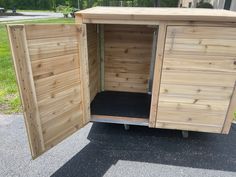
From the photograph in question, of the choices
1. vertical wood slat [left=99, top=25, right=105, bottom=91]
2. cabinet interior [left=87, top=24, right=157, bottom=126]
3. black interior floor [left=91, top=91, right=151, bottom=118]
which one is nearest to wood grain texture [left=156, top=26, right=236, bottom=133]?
black interior floor [left=91, top=91, right=151, bottom=118]

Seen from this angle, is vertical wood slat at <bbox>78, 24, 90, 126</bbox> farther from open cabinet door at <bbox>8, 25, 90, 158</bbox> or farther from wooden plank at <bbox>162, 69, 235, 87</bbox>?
wooden plank at <bbox>162, 69, 235, 87</bbox>

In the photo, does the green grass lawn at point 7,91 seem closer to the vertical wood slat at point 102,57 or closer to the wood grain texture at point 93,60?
the wood grain texture at point 93,60

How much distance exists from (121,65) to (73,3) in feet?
94.3

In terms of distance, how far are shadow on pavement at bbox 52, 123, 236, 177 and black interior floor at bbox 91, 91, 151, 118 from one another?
0.88 ft

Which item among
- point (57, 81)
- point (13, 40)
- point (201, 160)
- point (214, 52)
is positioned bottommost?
point (201, 160)

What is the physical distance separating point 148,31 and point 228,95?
1729 mm

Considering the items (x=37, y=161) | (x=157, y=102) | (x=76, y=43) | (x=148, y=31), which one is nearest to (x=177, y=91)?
(x=157, y=102)

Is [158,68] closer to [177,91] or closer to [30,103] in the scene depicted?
[177,91]

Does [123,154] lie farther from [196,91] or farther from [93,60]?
[93,60]

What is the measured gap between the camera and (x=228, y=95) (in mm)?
→ 2129

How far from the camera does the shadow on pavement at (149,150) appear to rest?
216cm

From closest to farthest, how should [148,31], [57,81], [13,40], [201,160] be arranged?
[13,40] → [57,81] → [201,160] → [148,31]

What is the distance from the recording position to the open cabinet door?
1575 millimetres

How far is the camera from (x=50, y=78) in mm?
1835
